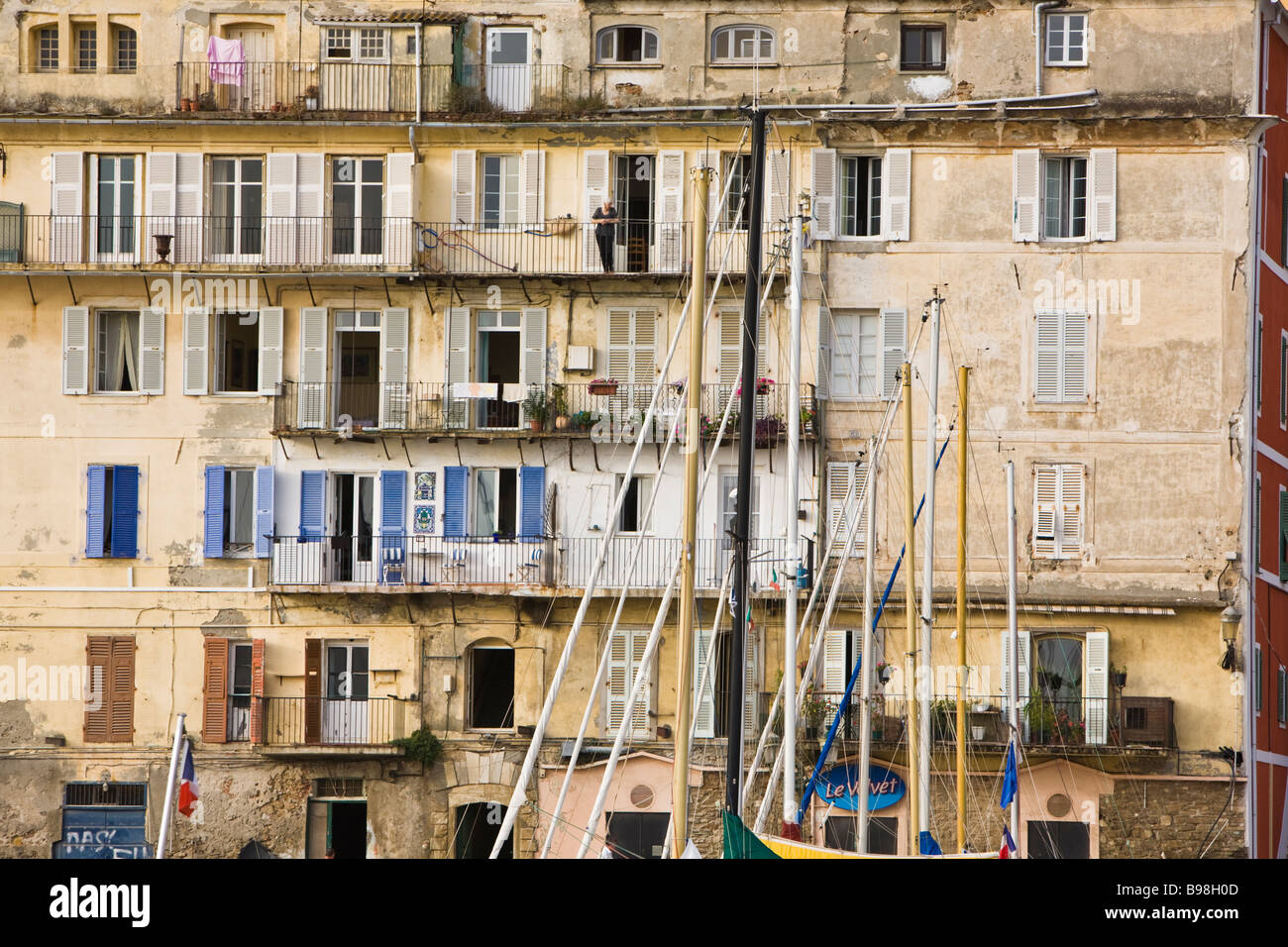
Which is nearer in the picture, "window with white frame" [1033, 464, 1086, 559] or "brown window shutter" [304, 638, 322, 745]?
"brown window shutter" [304, 638, 322, 745]

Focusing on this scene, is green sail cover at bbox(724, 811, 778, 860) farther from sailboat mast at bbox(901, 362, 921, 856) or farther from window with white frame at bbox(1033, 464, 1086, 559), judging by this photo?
window with white frame at bbox(1033, 464, 1086, 559)

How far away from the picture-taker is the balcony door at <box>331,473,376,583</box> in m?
44.0

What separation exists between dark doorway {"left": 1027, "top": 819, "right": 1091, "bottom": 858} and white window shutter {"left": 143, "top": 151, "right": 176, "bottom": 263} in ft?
67.5

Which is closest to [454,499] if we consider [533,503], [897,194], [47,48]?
[533,503]

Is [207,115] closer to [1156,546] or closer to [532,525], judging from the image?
[532,525]

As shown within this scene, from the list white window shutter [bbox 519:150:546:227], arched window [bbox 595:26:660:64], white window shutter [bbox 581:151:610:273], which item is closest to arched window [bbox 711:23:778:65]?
arched window [bbox 595:26:660:64]

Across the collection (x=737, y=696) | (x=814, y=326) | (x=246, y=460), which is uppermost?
(x=814, y=326)

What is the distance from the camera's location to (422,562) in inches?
1725

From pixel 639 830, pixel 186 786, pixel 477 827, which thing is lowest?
pixel 477 827

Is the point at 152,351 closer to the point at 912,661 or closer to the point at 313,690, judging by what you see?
the point at 313,690

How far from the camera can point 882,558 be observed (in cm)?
4347

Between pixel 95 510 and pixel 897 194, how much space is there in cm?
1741
